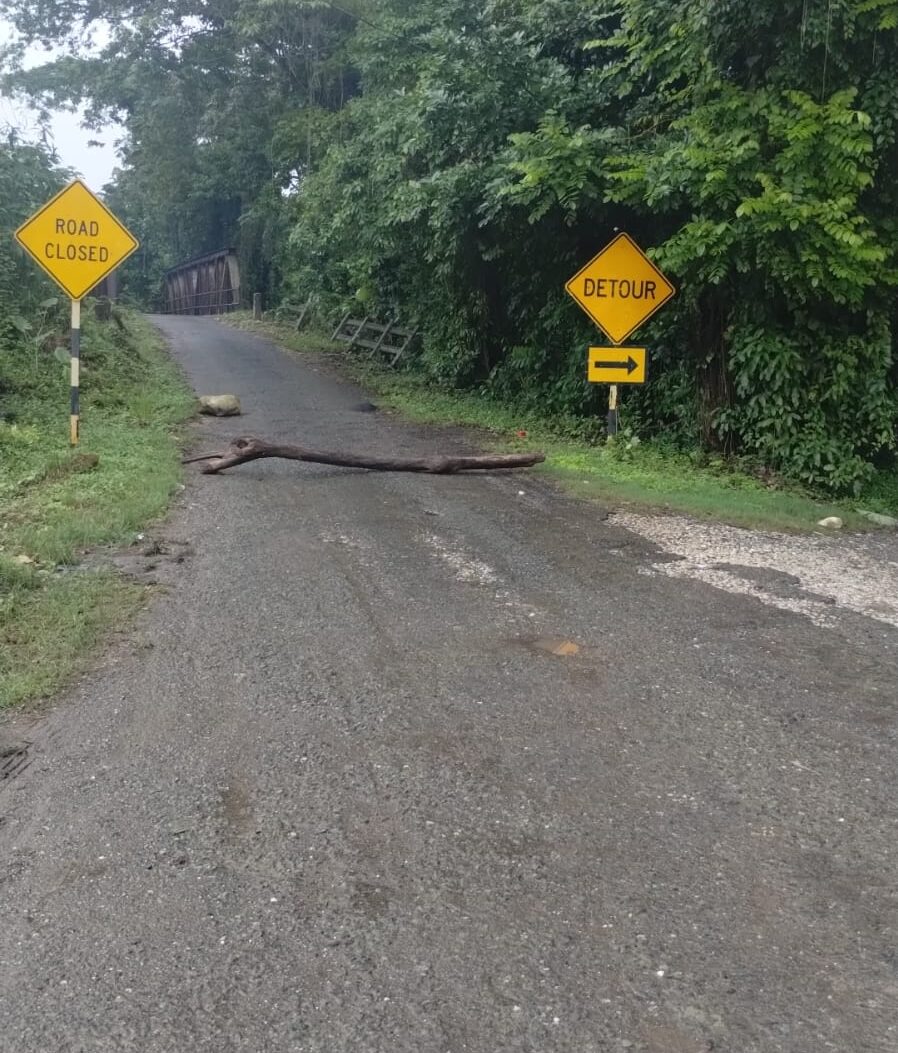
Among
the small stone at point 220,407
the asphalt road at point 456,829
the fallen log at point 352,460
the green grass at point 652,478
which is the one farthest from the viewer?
the small stone at point 220,407

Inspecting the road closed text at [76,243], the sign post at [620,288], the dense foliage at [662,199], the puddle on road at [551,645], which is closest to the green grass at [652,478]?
the dense foliage at [662,199]

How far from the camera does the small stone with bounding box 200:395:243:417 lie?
609 inches

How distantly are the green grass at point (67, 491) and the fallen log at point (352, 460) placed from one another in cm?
55

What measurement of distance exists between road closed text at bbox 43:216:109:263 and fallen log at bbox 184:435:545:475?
2551mm

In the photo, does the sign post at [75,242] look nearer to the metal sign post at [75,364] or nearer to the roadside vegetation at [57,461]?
the metal sign post at [75,364]

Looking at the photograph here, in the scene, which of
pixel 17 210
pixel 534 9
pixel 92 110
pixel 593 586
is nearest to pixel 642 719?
pixel 593 586

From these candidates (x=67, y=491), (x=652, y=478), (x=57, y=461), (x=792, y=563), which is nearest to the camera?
(x=792, y=563)

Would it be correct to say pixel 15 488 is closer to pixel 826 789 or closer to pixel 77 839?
pixel 77 839

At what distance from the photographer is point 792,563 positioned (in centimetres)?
785

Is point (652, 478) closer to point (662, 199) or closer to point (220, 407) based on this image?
point (662, 199)

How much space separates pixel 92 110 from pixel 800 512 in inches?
1565

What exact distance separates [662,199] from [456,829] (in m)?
9.23

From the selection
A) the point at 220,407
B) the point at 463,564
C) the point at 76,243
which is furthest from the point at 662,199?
the point at 220,407

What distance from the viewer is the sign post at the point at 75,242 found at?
11086 millimetres
